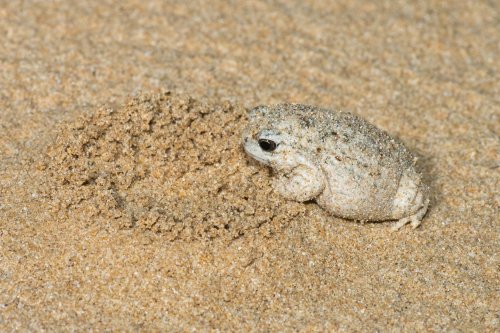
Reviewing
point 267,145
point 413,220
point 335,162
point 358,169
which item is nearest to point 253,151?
point 267,145

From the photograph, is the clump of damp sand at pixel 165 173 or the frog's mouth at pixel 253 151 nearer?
the clump of damp sand at pixel 165 173

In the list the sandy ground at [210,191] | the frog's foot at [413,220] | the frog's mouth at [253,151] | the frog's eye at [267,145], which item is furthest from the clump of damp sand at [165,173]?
the frog's foot at [413,220]

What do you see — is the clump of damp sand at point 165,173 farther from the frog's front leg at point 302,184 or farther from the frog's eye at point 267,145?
the frog's eye at point 267,145

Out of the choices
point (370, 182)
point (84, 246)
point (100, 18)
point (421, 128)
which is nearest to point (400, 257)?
point (370, 182)

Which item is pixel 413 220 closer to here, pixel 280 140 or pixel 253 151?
pixel 280 140

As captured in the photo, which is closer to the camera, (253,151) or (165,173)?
(253,151)

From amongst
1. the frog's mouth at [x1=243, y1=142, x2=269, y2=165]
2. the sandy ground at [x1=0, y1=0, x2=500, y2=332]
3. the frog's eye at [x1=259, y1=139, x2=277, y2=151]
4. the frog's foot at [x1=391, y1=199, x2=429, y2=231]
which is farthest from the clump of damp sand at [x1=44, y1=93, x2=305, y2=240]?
the frog's foot at [x1=391, y1=199, x2=429, y2=231]

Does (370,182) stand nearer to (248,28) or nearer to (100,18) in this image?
(248,28)
